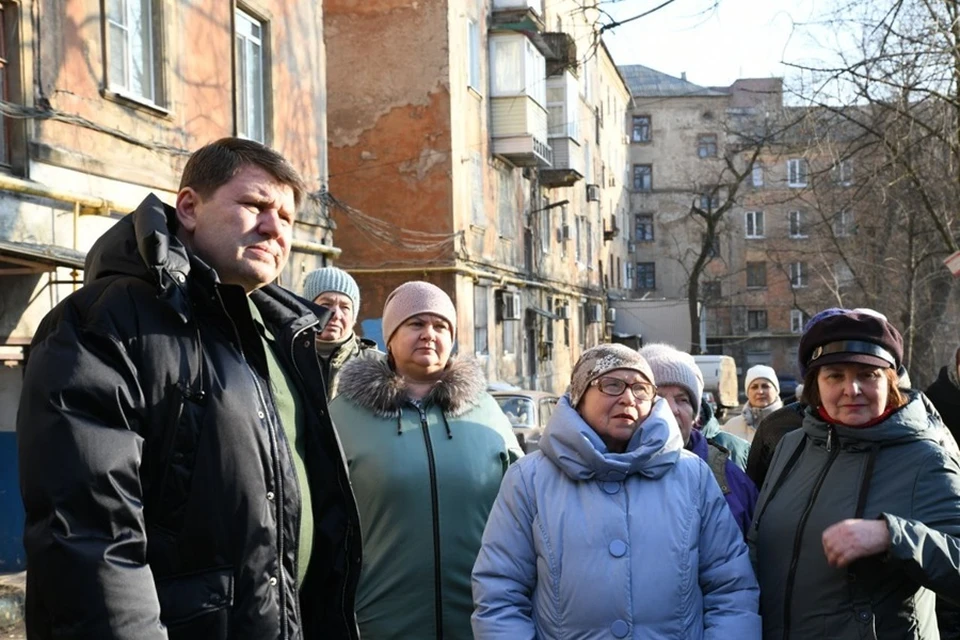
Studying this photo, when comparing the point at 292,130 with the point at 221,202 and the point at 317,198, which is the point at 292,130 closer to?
the point at 317,198

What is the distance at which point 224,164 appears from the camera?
2664 mm

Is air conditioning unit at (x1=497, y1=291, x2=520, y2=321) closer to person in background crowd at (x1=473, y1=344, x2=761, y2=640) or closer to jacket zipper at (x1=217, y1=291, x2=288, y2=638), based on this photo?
person in background crowd at (x1=473, y1=344, x2=761, y2=640)

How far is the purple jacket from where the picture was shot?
3928 mm

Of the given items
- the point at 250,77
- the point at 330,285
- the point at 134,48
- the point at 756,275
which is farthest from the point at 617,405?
the point at 756,275

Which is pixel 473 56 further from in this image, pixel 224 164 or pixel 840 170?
pixel 224 164

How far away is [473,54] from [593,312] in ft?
60.8

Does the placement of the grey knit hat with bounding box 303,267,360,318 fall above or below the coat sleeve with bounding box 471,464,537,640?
above

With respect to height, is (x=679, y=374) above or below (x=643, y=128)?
below

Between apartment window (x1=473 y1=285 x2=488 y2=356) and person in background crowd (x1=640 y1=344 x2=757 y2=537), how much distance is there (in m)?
18.7

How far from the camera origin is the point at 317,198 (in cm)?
1569

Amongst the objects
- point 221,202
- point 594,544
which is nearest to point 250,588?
point 221,202

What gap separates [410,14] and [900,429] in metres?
19.6

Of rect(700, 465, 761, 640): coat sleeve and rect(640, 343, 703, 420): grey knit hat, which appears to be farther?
rect(640, 343, 703, 420): grey knit hat

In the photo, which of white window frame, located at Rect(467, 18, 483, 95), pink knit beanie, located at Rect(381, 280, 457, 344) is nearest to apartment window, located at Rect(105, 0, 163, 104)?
pink knit beanie, located at Rect(381, 280, 457, 344)
